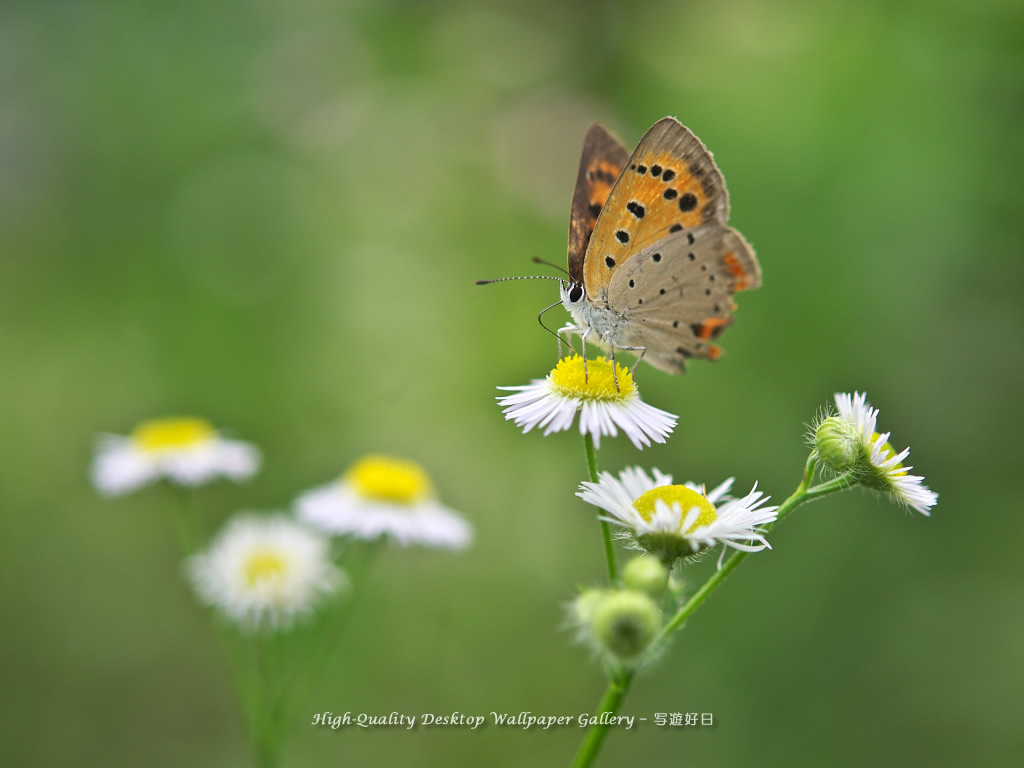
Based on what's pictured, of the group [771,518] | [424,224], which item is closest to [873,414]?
[771,518]

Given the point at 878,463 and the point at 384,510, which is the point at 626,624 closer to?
the point at 878,463

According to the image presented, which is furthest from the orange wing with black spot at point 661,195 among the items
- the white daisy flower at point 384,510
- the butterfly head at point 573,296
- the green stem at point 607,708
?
the white daisy flower at point 384,510

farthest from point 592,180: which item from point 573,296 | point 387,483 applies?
point 387,483

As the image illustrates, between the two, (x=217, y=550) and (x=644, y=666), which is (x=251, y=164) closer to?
(x=217, y=550)

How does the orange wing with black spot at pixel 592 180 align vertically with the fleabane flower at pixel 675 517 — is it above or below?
above

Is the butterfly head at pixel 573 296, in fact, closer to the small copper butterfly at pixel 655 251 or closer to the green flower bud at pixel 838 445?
the small copper butterfly at pixel 655 251

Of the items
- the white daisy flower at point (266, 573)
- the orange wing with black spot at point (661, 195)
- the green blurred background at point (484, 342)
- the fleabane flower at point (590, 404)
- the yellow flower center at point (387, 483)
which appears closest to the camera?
the fleabane flower at point (590, 404)
